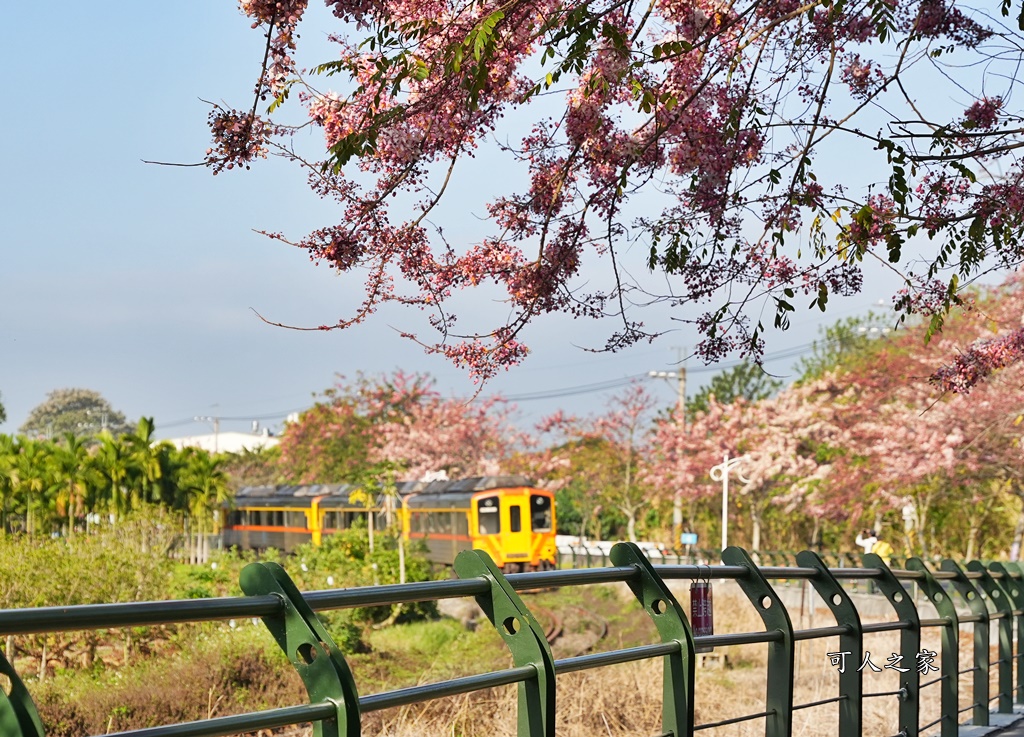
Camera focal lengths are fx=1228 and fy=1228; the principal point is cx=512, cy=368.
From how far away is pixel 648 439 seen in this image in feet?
124

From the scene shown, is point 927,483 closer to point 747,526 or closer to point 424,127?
point 747,526

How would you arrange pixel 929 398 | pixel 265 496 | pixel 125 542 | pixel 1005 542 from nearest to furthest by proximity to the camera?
pixel 125 542 < pixel 929 398 < pixel 1005 542 < pixel 265 496

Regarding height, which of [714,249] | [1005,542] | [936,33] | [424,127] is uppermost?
[936,33]

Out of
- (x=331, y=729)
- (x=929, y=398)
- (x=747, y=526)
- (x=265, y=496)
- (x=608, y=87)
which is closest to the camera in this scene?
(x=331, y=729)

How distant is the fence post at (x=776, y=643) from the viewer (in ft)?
13.9

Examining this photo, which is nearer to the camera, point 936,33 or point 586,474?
point 936,33

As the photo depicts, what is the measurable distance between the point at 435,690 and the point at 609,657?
29.5 inches

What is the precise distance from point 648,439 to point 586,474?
2.46 metres

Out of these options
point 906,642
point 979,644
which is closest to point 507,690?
point 979,644

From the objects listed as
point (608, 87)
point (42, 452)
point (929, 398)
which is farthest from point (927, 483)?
point (42, 452)

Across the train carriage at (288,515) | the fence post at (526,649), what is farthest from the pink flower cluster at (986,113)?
the train carriage at (288,515)

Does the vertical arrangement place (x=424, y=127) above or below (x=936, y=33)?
below

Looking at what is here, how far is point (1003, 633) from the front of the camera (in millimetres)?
6871

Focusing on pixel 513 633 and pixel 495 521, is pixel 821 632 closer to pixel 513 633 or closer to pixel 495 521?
pixel 513 633
